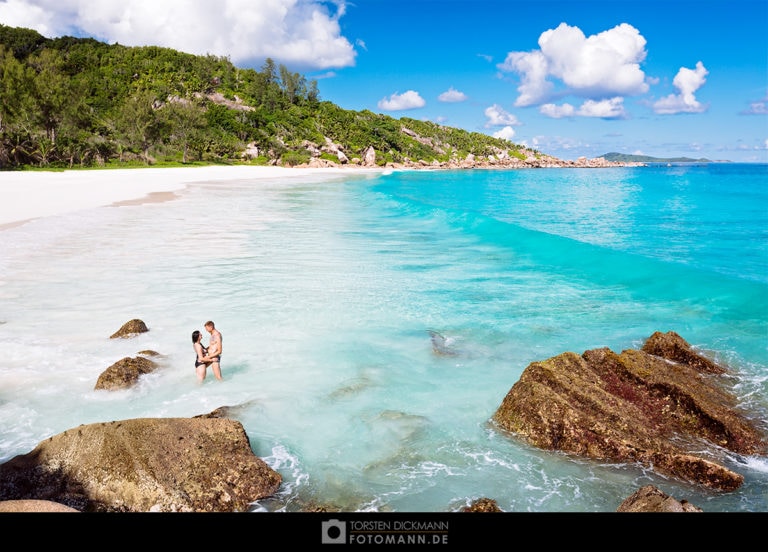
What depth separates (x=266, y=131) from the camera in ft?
463

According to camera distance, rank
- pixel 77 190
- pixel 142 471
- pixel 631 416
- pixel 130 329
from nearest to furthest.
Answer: pixel 142 471, pixel 631 416, pixel 130 329, pixel 77 190

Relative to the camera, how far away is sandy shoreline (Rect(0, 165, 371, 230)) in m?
35.0

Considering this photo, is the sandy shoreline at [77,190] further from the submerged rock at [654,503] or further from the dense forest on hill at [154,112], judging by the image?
the submerged rock at [654,503]

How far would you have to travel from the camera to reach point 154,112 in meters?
95.1

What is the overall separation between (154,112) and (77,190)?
53795mm

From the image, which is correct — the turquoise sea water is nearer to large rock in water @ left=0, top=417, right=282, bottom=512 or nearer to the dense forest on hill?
large rock in water @ left=0, top=417, right=282, bottom=512

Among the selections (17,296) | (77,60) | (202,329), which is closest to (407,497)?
(202,329)

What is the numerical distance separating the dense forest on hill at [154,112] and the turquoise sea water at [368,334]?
57401 mm

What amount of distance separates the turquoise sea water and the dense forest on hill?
188ft

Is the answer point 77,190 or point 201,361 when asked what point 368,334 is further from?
point 77,190

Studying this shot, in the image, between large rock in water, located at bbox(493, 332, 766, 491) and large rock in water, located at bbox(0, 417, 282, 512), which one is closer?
large rock in water, located at bbox(0, 417, 282, 512)

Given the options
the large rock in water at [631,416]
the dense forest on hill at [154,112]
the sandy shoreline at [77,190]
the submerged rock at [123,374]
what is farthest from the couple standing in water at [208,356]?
the dense forest on hill at [154,112]

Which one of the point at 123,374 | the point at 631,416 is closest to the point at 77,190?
the point at 123,374

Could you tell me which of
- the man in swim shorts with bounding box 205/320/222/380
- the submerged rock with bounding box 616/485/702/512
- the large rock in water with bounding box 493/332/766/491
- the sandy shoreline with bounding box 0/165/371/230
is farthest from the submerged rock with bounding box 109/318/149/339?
the sandy shoreline with bounding box 0/165/371/230
